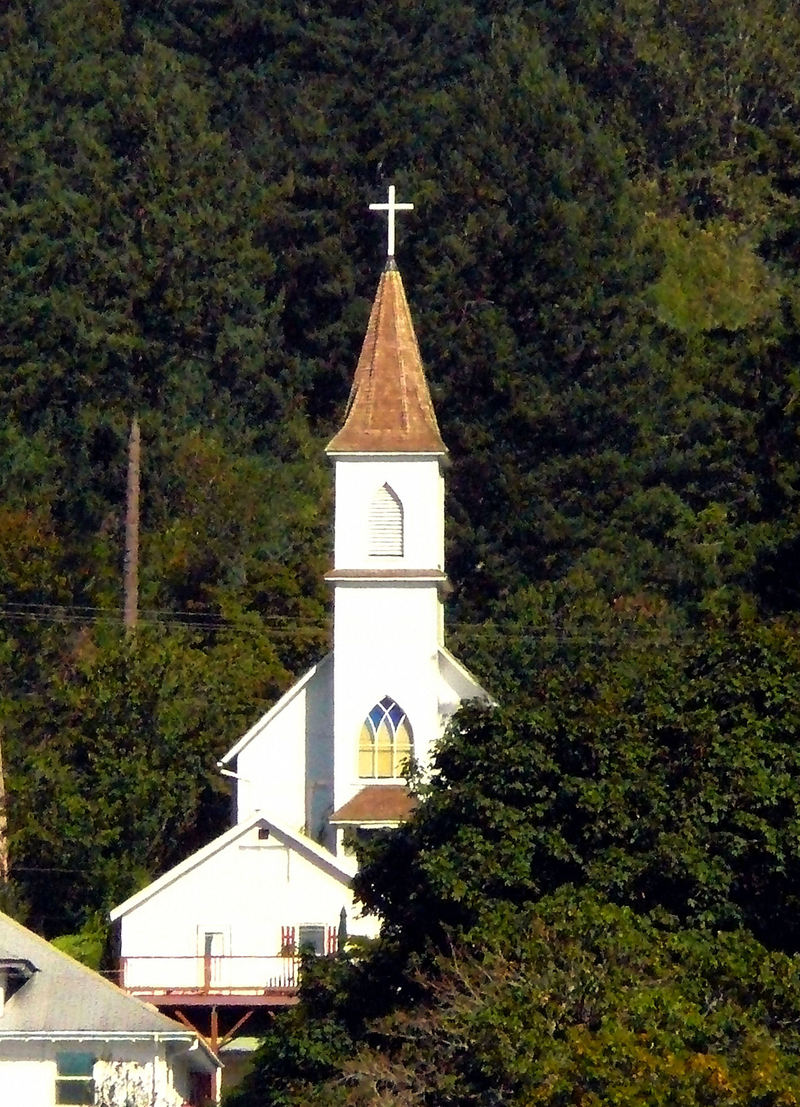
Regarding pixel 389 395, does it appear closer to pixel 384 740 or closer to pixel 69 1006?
pixel 384 740

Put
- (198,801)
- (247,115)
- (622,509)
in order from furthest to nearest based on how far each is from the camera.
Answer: (247,115)
(622,509)
(198,801)

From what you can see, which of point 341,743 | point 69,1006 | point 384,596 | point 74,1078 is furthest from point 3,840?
point 74,1078

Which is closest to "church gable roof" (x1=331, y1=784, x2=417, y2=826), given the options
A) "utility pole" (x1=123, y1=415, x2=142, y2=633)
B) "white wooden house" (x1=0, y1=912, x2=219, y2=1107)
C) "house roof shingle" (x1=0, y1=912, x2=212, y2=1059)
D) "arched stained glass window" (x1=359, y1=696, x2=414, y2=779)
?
"arched stained glass window" (x1=359, y1=696, x2=414, y2=779)

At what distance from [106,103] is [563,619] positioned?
68.7ft

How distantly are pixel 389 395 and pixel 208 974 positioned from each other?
33.5ft

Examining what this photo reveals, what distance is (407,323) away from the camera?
49.2 metres

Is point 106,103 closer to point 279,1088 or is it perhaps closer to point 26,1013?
point 26,1013

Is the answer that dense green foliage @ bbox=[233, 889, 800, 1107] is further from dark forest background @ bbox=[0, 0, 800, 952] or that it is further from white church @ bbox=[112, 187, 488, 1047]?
dark forest background @ bbox=[0, 0, 800, 952]

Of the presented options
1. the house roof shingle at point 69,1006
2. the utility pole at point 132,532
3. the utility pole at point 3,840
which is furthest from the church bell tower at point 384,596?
the utility pole at point 132,532

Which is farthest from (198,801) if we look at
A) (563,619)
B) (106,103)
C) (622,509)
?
(106,103)

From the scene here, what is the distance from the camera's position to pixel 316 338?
235 ft

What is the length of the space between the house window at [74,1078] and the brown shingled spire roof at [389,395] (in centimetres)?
1267

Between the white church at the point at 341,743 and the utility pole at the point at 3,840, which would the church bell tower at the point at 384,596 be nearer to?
the white church at the point at 341,743

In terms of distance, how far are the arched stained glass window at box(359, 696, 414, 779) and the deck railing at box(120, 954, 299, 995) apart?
3617 millimetres
